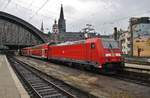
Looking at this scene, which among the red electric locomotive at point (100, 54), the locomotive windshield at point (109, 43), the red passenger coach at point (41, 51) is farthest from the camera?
the red passenger coach at point (41, 51)

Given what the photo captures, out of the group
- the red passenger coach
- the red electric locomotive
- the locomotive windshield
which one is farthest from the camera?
the red passenger coach

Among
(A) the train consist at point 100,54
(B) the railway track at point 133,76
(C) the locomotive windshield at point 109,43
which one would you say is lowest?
(B) the railway track at point 133,76

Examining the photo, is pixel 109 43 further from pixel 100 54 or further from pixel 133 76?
A: pixel 133 76

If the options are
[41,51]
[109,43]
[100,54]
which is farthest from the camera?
[41,51]

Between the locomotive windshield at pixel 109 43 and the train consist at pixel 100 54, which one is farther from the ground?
the locomotive windshield at pixel 109 43

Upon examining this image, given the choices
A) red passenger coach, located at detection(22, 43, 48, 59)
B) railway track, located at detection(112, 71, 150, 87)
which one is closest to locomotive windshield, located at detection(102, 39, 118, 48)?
railway track, located at detection(112, 71, 150, 87)

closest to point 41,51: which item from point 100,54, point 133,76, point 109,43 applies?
point 109,43

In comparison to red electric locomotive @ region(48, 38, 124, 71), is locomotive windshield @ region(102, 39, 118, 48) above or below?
above

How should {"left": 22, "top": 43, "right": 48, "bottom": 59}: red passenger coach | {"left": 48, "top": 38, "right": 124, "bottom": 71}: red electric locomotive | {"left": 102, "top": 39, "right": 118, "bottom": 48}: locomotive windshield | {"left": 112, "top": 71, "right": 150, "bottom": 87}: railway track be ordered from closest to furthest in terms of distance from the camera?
{"left": 112, "top": 71, "right": 150, "bottom": 87}: railway track
{"left": 48, "top": 38, "right": 124, "bottom": 71}: red electric locomotive
{"left": 102, "top": 39, "right": 118, "bottom": 48}: locomotive windshield
{"left": 22, "top": 43, "right": 48, "bottom": 59}: red passenger coach

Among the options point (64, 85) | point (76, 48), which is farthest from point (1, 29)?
point (64, 85)

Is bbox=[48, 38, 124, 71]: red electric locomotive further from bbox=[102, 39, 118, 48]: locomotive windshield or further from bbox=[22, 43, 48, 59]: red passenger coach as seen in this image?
bbox=[22, 43, 48, 59]: red passenger coach

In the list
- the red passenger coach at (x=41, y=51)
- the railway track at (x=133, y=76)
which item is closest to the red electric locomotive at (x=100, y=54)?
the railway track at (x=133, y=76)

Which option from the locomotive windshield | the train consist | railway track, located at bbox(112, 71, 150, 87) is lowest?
railway track, located at bbox(112, 71, 150, 87)

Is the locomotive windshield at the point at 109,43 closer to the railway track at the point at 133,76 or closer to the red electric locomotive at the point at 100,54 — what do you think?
the red electric locomotive at the point at 100,54
